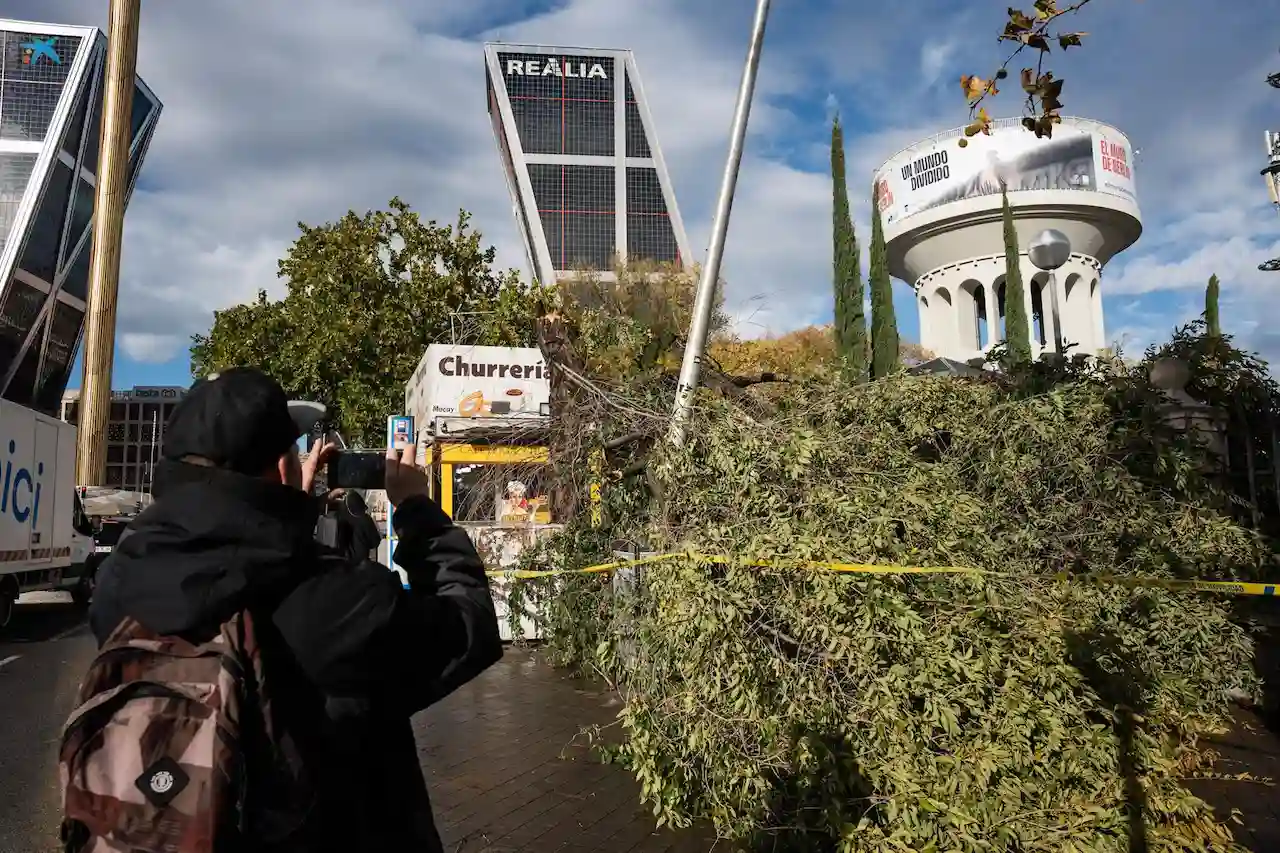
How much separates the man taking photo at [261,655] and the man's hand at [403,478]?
30cm

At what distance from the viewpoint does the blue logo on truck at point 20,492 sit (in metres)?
12.1

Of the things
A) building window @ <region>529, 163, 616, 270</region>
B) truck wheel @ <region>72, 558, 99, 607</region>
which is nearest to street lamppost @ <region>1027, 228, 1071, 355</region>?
truck wheel @ <region>72, 558, 99, 607</region>

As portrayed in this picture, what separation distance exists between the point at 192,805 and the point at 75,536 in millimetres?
16629

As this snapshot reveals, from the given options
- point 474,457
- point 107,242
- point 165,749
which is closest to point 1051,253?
point 474,457

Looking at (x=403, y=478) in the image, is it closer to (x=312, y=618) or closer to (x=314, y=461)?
(x=314, y=461)

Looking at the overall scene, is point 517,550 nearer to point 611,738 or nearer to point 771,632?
point 611,738

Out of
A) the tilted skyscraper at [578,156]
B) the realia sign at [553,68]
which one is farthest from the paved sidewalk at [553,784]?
the realia sign at [553,68]

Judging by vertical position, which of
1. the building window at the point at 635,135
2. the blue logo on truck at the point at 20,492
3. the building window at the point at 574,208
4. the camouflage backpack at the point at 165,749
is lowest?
the camouflage backpack at the point at 165,749

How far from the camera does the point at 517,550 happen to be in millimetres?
9609

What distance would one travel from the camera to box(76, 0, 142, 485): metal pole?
2731cm

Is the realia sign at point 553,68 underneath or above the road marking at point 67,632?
above

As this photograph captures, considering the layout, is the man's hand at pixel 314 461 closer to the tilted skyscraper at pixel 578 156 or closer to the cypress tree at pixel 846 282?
the cypress tree at pixel 846 282

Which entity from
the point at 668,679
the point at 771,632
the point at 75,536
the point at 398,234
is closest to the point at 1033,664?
the point at 771,632

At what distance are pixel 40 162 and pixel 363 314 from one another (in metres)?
41.2
